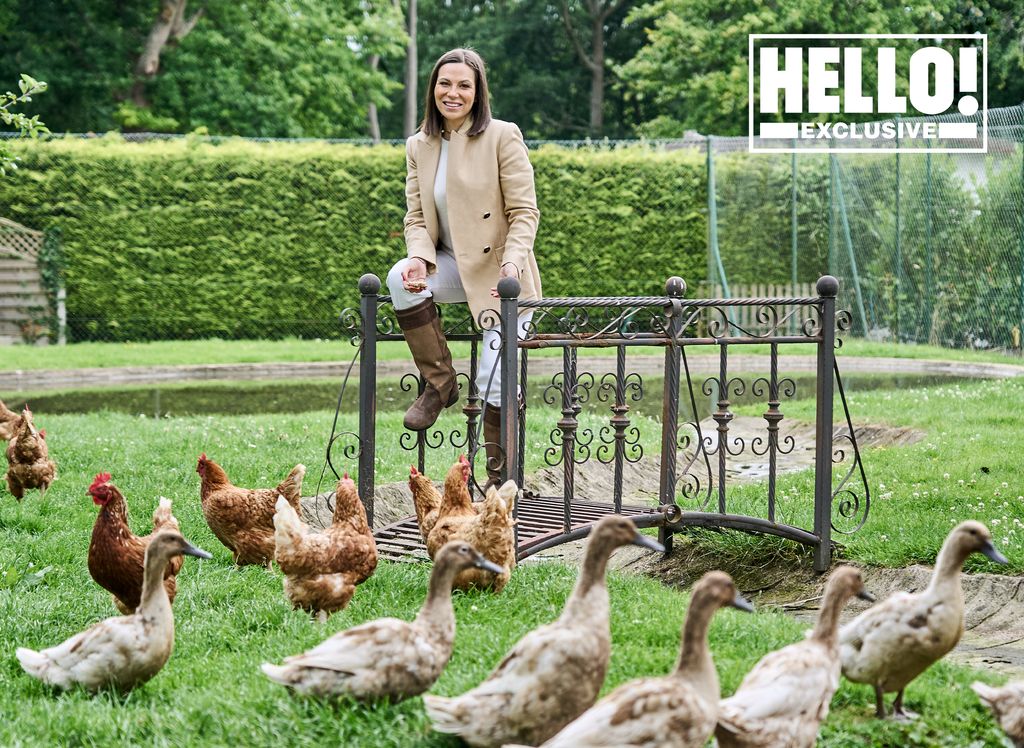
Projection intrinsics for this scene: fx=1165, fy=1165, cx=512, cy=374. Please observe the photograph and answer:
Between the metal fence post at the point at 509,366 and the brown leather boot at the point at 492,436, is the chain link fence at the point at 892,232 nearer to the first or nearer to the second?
the brown leather boot at the point at 492,436

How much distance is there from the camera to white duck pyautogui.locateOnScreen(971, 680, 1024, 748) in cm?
A: 334

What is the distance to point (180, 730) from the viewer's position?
3.52 m

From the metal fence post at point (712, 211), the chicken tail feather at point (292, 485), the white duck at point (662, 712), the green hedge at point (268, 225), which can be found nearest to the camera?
the white duck at point (662, 712)

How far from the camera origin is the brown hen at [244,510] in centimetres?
573

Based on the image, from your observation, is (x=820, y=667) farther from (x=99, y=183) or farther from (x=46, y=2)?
(x=46, y=2)

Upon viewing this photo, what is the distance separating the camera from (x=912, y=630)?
356 centimetres

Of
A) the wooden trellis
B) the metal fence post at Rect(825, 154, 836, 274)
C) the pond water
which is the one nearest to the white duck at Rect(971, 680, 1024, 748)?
the pond water

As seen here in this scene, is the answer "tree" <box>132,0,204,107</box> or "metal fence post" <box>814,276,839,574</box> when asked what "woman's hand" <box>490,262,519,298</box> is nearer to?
"metal fence post" <box>814,276,839,574</box>

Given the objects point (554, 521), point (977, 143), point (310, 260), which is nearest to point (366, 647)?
point (554, 521)

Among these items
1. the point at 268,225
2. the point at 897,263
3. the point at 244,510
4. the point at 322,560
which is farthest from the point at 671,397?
the point at 268,225

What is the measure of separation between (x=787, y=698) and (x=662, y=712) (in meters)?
0.47

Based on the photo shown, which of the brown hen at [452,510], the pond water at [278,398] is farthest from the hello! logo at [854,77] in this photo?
the brown hen at [452,510]

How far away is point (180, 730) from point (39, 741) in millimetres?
413

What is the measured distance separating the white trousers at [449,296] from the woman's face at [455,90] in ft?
2.53
